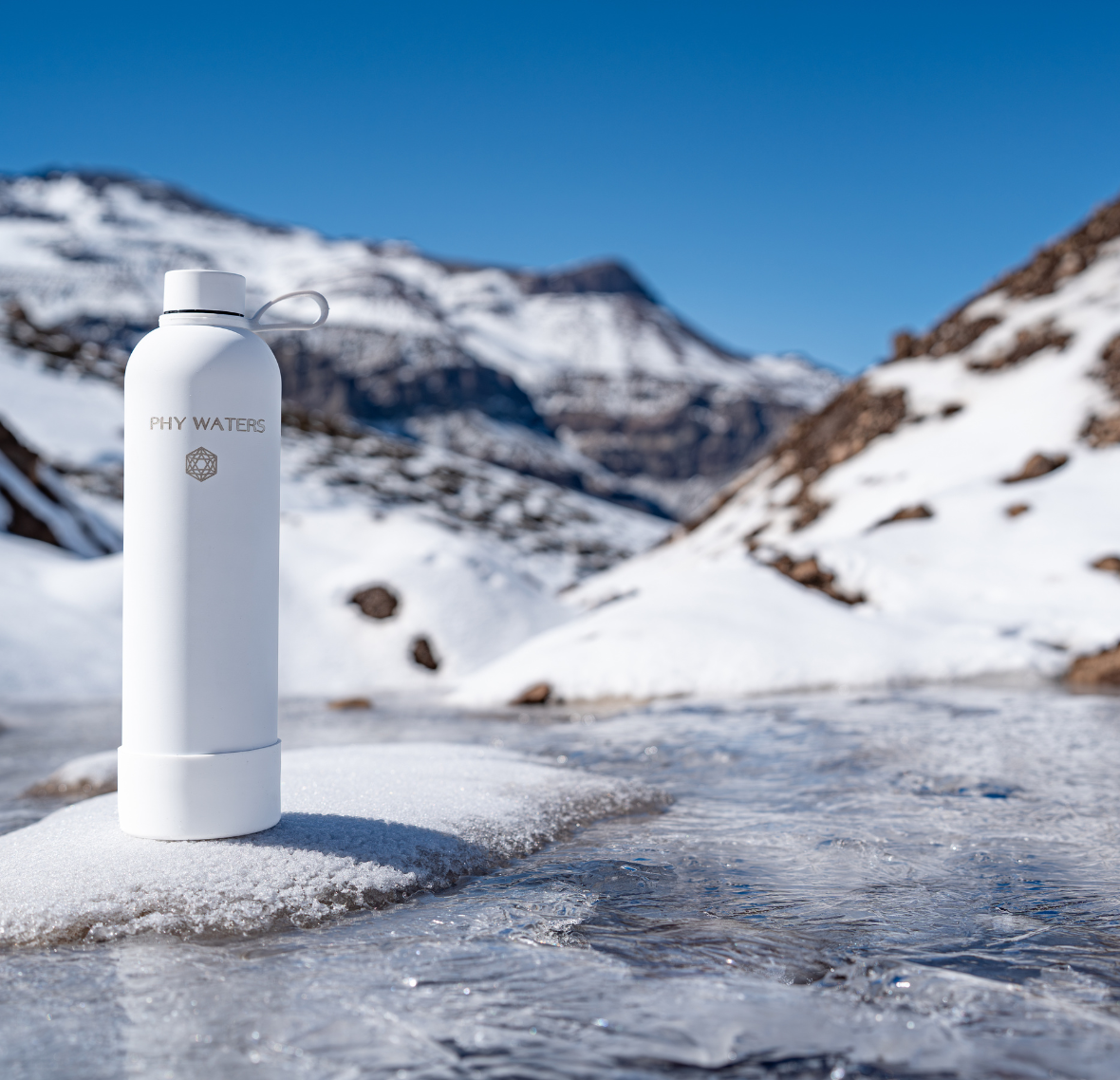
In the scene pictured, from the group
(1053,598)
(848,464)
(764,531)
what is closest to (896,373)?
(848,464)

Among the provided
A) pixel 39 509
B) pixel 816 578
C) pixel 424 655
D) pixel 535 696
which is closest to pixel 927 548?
pixel 816 578

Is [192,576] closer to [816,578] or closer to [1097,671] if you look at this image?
[1097,671]

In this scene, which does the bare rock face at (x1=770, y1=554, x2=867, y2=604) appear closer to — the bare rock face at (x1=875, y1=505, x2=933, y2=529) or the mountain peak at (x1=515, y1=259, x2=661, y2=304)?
the bare rock face at (x1=875, y1=505, x2=933, y2=529)

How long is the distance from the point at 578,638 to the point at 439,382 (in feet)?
277

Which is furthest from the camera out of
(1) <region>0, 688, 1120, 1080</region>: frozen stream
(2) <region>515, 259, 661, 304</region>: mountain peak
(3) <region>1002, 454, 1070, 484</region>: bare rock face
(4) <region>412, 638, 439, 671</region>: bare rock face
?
(2) <region>515, 259, 661, 304</region>: mountain peak

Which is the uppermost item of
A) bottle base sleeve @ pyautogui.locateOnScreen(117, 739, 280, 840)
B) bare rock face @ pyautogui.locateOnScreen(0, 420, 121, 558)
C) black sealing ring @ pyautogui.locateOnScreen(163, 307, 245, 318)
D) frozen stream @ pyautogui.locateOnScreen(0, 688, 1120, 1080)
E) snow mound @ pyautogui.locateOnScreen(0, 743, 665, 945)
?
bare rock face @ pyautogui.locateOnScreen(0, 420, 121, 558)

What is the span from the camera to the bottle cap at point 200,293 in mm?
3059

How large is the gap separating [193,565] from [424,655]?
402 inches

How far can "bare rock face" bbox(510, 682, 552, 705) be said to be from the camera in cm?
863

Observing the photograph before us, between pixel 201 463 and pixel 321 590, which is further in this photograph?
pixel 321 590

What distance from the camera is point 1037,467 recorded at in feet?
41.2

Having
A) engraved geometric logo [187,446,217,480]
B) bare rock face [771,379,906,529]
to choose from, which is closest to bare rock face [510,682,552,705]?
engraved geometric logo [187,446,217,480]

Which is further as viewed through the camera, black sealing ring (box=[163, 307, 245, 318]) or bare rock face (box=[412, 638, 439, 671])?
bare rock face (box=[412, 638, 439, 671])

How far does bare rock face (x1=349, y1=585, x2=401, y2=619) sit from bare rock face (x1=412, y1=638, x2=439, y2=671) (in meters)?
0.61
